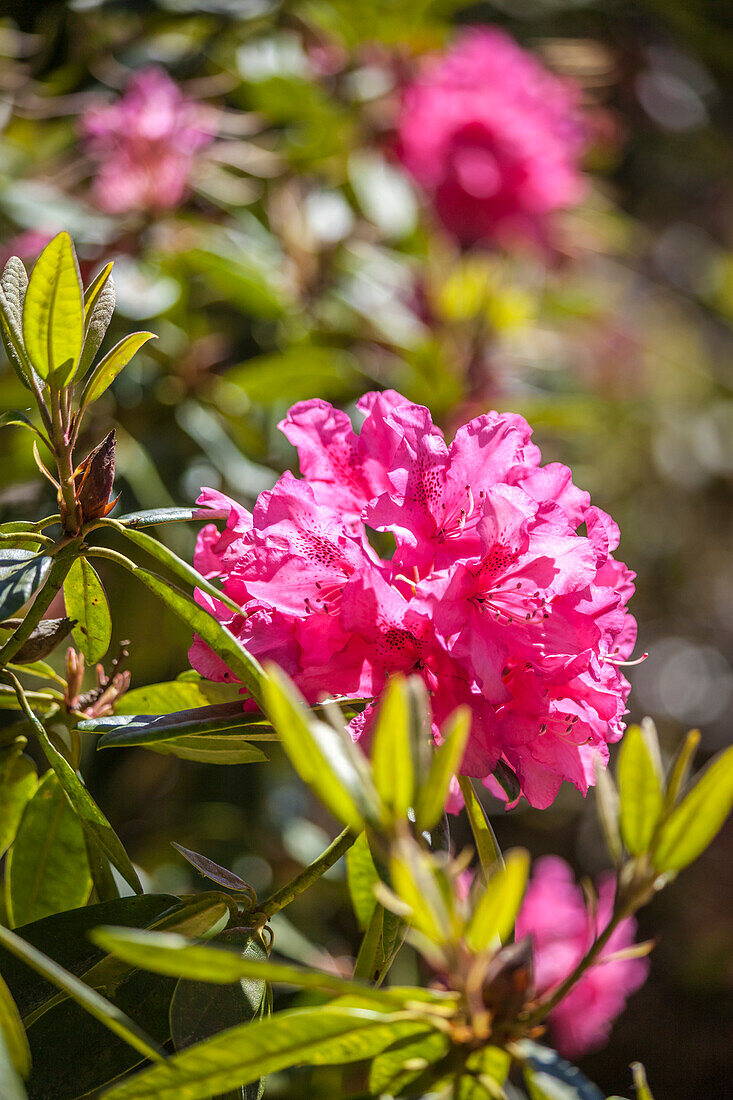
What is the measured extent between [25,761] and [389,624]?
23cm

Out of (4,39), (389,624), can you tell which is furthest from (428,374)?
(389,624)

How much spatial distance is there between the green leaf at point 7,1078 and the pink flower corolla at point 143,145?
97cm

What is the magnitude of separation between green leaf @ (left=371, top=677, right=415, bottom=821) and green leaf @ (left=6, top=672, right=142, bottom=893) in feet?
0.58

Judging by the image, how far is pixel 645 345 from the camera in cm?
244

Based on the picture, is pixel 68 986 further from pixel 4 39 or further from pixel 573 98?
pixel 573 98

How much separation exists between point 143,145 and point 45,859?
2.82 ft

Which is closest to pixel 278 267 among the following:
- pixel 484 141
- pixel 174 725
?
pixel 484 141

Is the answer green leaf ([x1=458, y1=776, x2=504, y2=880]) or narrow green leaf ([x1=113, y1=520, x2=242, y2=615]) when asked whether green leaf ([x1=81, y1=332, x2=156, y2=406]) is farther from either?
green leaf ([x1=458, y1=776, x2=504, y2=880])

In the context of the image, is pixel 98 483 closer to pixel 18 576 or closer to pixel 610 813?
pixel 18 576

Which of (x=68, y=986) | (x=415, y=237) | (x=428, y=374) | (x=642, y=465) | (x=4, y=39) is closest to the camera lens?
(x=68, y=986)

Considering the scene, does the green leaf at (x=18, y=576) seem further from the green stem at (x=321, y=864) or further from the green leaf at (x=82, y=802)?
the green stem at (x=321, y=864)

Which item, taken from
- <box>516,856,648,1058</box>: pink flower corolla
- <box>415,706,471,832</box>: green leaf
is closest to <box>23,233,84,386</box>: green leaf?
<box>415,706,471,832</box>: green leaf

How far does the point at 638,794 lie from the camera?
309mm

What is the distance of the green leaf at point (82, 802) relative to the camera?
41 centimetres
